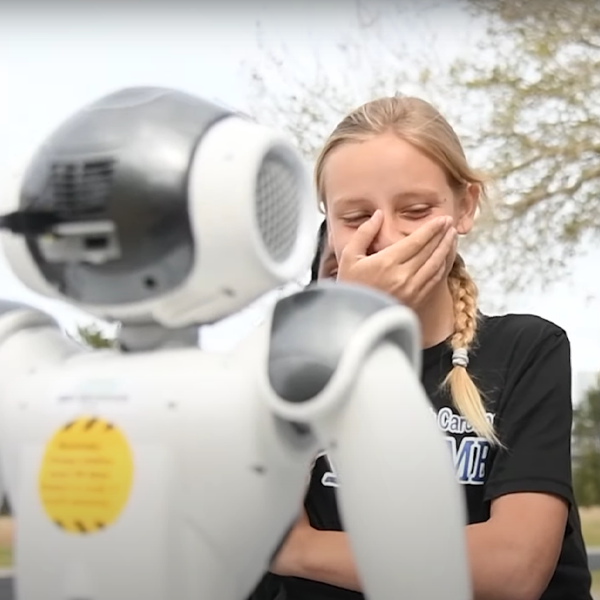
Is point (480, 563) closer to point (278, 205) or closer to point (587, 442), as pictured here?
point (278, 205)

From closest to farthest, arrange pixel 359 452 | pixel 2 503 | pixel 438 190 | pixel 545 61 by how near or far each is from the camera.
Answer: pixel 359 452 < pixel 2 503 < pixel 438 190 < pixel 545 61

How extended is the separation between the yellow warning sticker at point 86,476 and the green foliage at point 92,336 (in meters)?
0.29

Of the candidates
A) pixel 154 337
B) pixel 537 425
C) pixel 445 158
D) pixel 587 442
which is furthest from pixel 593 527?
pixel 154 337

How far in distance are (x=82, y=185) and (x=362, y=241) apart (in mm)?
246

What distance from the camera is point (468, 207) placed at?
0.94 m

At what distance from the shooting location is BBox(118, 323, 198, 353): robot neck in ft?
2.24

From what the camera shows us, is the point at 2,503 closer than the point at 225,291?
No

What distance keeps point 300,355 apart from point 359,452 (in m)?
0.06

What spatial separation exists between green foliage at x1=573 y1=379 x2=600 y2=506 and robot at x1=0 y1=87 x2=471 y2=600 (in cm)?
129

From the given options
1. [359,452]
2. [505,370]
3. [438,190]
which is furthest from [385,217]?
[359,452]

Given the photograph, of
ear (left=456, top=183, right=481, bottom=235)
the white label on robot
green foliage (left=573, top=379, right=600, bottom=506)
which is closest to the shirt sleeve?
ear (left=456, top=183, right=481, bottom=235)

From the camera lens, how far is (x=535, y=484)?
2.75 ft

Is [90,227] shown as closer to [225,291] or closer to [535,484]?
[225,291]

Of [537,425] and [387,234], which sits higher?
[387,234]
